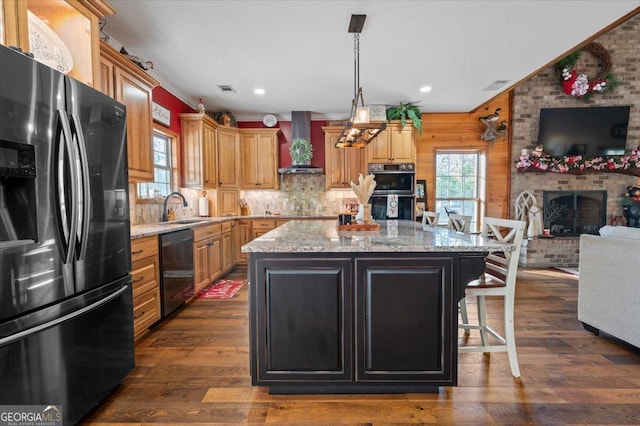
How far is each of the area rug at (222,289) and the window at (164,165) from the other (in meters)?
1.32

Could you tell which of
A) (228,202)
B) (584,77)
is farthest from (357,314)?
(584,77)

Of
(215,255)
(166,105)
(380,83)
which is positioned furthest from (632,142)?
(166,105)

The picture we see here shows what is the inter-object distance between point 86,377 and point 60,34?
6.91ft

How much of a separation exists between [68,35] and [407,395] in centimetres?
314

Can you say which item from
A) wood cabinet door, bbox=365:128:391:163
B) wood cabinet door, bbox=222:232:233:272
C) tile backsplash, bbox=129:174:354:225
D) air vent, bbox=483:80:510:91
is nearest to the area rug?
wood cabinet door, bbox=222:232:233:272

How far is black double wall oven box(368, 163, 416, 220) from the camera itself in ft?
17.0

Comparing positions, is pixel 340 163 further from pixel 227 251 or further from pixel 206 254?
pixel 206 254

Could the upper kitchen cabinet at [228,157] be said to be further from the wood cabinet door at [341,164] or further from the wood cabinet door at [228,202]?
the wood cabinet door at [341,164]

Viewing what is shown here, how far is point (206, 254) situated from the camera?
3869 mm

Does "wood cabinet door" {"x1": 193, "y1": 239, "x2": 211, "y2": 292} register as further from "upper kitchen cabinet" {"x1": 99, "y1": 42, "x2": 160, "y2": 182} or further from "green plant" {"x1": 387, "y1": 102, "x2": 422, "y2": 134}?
"green plant" {"x1": 387, "y1": 102, "x2": 422, "y2": 134}

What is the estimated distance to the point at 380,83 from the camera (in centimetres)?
418

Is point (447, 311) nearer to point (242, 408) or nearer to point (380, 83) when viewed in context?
point (242, 408)

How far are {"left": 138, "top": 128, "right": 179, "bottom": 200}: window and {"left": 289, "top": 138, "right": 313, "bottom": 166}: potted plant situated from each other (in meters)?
1.89

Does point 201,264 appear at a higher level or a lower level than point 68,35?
lower
